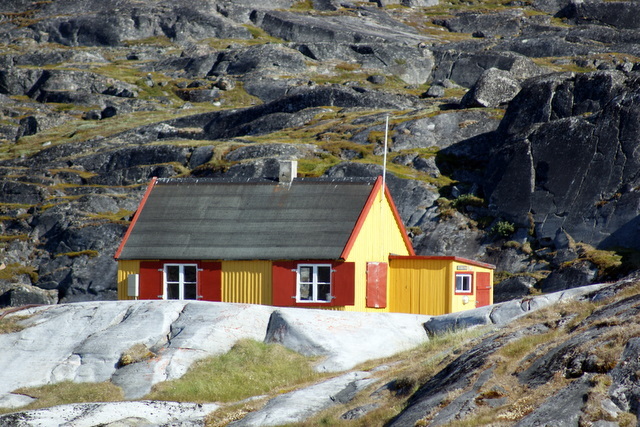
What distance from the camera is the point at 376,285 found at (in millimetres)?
36312

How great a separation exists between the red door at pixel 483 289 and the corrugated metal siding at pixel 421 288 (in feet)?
11.2

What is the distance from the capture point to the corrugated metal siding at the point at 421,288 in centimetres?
3700

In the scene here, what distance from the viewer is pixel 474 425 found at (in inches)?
Answer: 679

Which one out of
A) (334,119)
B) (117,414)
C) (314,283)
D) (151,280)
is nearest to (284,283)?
(314,283)

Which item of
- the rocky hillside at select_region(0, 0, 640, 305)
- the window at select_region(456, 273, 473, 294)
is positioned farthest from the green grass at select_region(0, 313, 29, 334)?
the rocky hillside at select_region(0, 0, 640, 305)

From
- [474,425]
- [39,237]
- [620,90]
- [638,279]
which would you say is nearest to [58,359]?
[474,425]

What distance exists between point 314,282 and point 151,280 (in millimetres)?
7407

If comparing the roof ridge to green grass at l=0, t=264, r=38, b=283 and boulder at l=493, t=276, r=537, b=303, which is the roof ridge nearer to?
boulder at l=493, t=276, r=537, b=303

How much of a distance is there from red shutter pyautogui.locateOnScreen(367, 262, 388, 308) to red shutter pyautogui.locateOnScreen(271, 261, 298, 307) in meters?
3.28

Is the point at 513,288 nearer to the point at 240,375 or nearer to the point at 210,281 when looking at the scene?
the point at 210,281

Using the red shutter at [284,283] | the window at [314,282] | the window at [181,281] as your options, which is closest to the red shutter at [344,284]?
the window at [314,282]

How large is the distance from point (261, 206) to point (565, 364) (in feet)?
70.9

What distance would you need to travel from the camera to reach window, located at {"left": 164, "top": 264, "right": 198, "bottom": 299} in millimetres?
36938

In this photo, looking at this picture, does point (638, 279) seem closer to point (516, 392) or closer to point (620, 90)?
point (516, 392)
